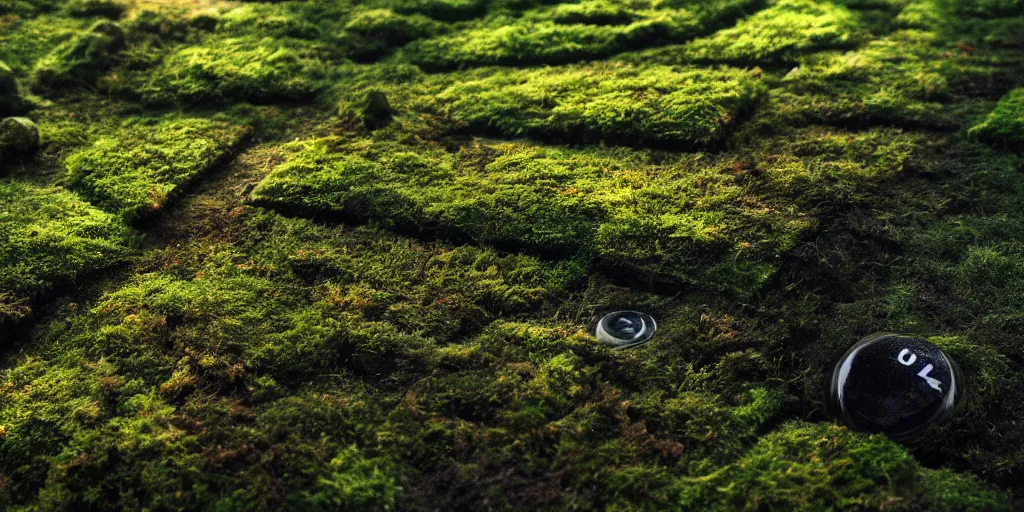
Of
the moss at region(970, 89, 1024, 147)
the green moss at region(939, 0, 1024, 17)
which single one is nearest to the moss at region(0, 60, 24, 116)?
the moss at region(970, 89, 1024, 147)

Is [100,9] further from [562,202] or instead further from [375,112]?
[562,202]

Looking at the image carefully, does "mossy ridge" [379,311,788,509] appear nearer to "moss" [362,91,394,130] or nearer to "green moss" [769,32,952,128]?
"moss" [362,91,394,130]

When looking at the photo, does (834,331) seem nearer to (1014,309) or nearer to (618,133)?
(1014,309)

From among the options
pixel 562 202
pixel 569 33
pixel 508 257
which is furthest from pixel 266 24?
pixel 508 257

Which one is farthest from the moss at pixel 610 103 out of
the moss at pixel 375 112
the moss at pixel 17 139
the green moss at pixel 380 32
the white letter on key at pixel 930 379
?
the moss at pixel 17 139

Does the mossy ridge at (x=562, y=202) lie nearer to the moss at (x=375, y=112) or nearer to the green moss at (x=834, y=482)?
the moss at (x=375, y=112)

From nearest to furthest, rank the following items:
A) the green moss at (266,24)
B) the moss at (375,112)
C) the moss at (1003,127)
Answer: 1. the moss at (1003,127)
2. the moss at (375,112)
3. the green moss at (266,24)
